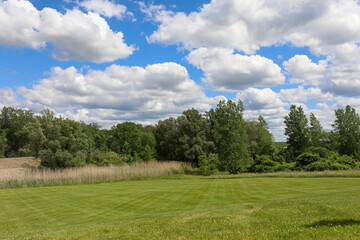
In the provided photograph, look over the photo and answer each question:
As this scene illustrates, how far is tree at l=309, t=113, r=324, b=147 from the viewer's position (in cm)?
5247

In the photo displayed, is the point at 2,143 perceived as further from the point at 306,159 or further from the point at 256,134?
the point at 306,159

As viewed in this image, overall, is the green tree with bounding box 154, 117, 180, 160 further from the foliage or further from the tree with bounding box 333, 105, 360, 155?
the foliage

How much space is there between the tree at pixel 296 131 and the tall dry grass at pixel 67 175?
98.3ft

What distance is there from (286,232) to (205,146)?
2330 inches

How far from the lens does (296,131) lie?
172 feet

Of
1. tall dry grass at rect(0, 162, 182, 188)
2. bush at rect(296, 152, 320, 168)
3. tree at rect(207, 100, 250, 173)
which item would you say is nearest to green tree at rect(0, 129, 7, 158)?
tall dry grass at rect(0, 162, 182, 188)

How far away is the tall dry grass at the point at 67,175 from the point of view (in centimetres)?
2923

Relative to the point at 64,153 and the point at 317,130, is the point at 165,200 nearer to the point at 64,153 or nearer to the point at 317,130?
the point at 64,153

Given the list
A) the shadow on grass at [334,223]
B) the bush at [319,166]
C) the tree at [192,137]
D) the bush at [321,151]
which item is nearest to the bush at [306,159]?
the bush at [319,166]

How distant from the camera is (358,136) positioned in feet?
153

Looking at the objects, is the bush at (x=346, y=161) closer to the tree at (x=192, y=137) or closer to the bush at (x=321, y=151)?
the bush at (x=321, y=151)

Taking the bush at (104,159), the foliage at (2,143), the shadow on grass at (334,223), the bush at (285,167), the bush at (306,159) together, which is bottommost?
the bush at (285,167)

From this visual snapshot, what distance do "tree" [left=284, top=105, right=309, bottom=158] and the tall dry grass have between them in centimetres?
2998

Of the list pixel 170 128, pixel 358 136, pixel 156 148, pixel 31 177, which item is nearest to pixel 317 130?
pixel 358 136
